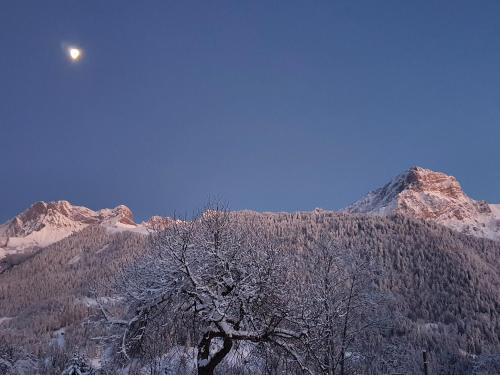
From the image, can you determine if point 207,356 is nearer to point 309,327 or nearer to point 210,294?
Answer: point 210,294

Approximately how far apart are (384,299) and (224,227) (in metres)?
17.0

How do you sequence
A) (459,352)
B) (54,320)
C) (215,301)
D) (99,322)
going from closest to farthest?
1. (215,301)
2. (99,322)
3. (459,352)
4. (54,320)

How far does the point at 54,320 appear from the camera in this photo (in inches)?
7510

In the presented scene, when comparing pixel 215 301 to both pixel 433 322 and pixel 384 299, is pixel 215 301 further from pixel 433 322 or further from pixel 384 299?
pixel 433 322

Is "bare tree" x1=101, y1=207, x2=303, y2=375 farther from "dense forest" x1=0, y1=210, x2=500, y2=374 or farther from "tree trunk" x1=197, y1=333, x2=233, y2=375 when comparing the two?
"dense forest" x1=0, y1=210, x2=500, y2=374

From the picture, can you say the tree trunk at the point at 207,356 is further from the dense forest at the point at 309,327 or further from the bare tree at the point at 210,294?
the dense forest at the point at 309,327

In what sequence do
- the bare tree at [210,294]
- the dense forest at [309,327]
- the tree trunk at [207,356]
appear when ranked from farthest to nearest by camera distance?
the dense forest at [309,327], the tree trunk at [207,356], the bare tree at [210,294]

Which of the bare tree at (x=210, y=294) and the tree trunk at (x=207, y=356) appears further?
the tree trunk at (x=207, y=356)

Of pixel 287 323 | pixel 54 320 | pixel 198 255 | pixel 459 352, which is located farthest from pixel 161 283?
pixel 54 320

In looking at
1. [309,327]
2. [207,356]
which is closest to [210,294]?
[207,356]

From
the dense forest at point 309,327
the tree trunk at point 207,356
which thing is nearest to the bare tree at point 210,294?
the tree trunk at point 207,356

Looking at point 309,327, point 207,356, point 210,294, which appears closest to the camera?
point 210,294

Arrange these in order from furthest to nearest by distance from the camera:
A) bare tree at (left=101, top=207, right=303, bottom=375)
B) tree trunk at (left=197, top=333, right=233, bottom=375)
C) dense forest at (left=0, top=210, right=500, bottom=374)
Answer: dense forest at (left=0, top=210, right=500, bottom=374) < tree trunk at (left=197, top=333, right=233, bottom=375) < bare tree at (left=101, top=207, right=303, bottom=375)

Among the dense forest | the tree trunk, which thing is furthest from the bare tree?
the dense forest
